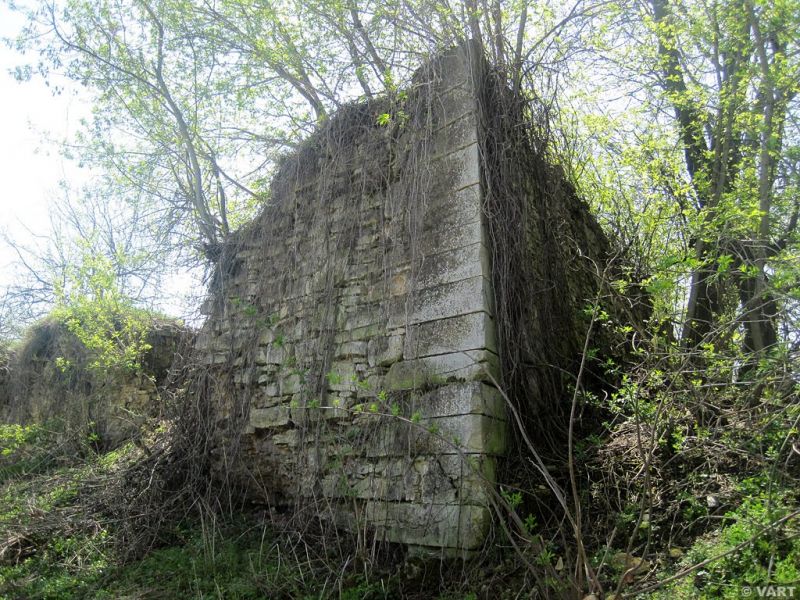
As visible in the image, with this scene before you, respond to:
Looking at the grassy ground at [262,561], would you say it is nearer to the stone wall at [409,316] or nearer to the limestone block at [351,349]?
the stone wall at [409,316]

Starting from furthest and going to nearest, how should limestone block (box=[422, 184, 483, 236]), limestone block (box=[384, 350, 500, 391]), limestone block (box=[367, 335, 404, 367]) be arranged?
1. limestone block (box=[367, 335, 404, 367])
2. limestone block (box=[422, 184, 483, 236])
3. limestone block (box=[384, 350, 500, 391])

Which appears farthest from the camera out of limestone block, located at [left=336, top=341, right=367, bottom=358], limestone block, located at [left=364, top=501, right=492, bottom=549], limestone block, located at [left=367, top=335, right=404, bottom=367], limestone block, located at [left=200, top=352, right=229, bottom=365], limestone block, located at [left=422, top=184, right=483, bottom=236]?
limestone block, located at [left=200, top=352, right=229, bottom=365]

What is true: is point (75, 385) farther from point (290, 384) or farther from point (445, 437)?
point (445, 437)

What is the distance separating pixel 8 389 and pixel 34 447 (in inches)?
96.0

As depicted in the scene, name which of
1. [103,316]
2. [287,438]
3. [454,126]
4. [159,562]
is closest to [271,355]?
[287,438]

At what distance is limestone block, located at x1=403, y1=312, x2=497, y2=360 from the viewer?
3.53m

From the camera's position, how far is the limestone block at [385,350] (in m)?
A: 3.90

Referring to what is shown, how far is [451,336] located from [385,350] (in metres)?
0.56

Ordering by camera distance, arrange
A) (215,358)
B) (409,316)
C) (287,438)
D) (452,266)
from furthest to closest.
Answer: (215,358) → (287,438) → (409,316) → (452,266)

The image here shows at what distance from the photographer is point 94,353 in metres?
8.22

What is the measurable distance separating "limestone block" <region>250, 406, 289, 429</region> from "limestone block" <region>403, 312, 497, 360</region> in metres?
1.37

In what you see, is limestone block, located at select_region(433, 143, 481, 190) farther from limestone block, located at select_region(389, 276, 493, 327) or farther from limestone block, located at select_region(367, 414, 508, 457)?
limestone block, located at select_region(367, 414, 508, 457)

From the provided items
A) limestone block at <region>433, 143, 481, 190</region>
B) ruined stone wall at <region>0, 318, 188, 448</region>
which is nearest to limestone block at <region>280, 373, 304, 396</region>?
limestone block at <region>433, 143, 481, 190</region>

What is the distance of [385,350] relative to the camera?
13.1 ft
